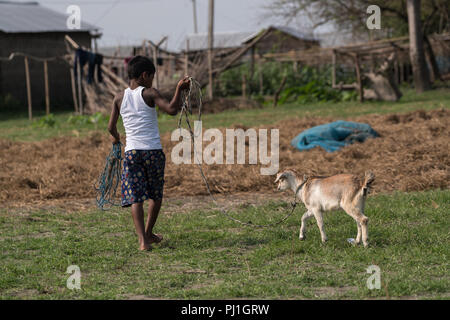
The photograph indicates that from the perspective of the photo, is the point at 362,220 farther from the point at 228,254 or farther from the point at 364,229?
the point at 228,254

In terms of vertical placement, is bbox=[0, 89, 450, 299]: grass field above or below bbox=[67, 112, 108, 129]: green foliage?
below

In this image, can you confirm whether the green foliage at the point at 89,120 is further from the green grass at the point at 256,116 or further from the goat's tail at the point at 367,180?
the goat's tail at the point at 367,180

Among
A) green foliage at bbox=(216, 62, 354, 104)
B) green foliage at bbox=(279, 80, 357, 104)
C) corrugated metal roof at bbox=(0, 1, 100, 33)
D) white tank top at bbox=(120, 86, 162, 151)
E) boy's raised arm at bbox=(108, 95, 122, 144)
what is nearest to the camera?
white tank top at bbox=(120, 86, 162, 151)

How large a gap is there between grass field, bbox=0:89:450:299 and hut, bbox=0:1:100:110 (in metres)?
19.9

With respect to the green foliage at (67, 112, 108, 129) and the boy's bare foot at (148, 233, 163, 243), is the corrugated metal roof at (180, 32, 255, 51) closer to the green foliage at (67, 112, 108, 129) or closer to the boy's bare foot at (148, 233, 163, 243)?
the green foliage at (67, 112, 108, 129)

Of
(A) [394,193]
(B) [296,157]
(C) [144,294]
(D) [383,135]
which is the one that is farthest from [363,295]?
(D) [383,135]

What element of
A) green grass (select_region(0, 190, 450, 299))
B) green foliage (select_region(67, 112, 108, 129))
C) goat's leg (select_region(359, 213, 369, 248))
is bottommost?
green grass (select_region(0, 190, 450, 299))

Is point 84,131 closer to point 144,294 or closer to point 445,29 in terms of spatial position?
point 144,294

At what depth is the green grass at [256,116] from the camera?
54.0 ft

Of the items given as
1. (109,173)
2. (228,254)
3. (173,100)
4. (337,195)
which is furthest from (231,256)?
(109,173)

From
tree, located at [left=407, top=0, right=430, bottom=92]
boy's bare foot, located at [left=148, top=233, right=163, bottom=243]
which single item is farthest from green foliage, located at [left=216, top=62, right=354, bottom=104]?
boy's bare foot, located at [left=148, top=233, right=163, bottom=243]

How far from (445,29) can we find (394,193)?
936 inches

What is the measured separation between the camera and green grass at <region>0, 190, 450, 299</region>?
4.77m

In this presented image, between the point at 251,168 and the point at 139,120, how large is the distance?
169 inches
